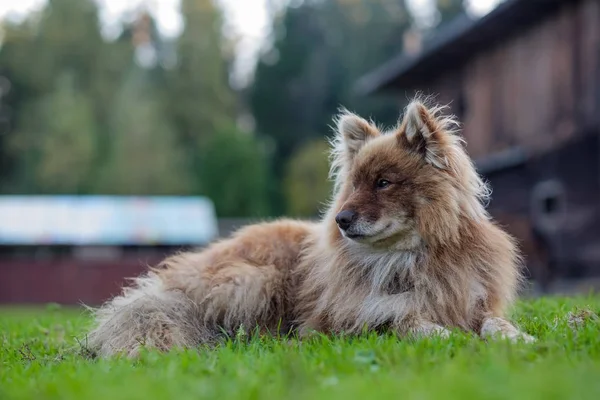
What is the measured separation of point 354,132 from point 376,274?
1.47m

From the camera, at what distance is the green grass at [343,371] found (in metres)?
3.44

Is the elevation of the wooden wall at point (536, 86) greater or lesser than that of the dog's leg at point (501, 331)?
greater

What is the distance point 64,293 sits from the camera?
88.0 feet

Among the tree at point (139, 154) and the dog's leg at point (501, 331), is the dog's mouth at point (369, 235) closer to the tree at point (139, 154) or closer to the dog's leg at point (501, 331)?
the dog's leg at point (501, 331)

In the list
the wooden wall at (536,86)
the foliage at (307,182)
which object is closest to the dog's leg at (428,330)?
the wooden wall at (536,86)

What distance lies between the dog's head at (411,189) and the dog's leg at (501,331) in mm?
735

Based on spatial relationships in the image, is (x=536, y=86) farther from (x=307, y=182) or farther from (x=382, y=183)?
(x=307, y=182)

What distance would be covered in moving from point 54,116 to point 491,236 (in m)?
43.2

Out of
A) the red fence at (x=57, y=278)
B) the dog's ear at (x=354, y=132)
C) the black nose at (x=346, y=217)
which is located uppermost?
the dog's ear at (x=354, y=132)

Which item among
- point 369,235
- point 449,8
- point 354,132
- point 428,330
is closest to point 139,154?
point 449,8

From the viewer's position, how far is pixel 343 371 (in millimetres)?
4121

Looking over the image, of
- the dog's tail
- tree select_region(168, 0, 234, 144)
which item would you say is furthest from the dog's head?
tree select_region(168, 0, 234, 144)

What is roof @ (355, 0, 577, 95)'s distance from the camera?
19.9 m

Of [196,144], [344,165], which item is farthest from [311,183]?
[344,165]
